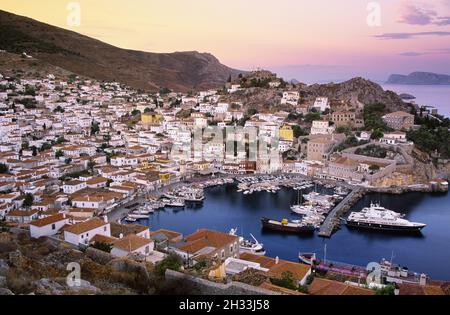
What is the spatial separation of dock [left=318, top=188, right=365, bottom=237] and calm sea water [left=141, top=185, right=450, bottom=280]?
0.69 feet

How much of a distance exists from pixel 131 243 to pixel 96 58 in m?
46.9

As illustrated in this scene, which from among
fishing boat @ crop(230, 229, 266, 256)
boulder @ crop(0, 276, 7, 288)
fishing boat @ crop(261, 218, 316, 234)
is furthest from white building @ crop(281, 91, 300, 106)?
boulder @ crop(0, 276, 7, 288)

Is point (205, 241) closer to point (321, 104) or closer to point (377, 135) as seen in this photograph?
point (377, 135)

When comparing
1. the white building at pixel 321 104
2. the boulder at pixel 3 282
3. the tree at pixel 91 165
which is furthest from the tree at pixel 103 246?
the white building at pixel 321 104

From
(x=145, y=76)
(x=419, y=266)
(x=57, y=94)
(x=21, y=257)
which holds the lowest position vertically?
(x=419, y=266)

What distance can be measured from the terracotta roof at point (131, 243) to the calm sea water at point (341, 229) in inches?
168

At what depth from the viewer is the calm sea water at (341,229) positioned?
10219 mm

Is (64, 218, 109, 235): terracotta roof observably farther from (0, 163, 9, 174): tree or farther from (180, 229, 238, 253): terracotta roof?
(0, 163, 9, 174): tree

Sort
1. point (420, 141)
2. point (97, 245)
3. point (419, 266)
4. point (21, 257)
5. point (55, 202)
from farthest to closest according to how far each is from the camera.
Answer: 1. point (420, 141)
2. point (55, 202)
3. point (419, 266)
4. point (97, 245)
5. point (21, 257)

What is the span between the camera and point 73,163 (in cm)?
1641
